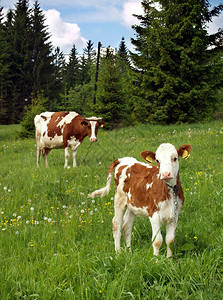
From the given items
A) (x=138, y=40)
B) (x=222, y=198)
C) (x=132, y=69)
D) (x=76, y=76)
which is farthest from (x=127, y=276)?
(x=76, y=76)

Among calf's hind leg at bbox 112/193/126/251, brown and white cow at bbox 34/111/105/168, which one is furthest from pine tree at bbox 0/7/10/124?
calf's hind leg at bbox 112/193/126/251

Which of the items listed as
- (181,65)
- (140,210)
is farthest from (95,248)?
(181,65)

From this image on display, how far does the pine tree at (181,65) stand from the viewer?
1950cm

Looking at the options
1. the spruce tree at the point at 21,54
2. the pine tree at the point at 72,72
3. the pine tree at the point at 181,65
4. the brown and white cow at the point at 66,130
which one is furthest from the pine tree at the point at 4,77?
the brown and white cow at the point at 66,130

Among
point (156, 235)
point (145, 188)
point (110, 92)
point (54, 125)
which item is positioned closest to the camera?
point (156, 235)

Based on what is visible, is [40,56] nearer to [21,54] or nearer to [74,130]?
[21,54]

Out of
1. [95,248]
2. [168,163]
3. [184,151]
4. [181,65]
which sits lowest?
[95,248]

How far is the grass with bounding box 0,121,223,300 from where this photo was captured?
9.41 ft

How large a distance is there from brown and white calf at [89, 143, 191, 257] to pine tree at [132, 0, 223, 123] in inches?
626

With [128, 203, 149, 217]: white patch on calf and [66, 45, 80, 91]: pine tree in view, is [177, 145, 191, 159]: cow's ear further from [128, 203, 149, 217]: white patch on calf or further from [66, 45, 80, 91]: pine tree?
[66, 45, 80, 91]: pine tree

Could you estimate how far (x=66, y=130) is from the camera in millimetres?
10633

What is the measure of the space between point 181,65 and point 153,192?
1731 centimetres

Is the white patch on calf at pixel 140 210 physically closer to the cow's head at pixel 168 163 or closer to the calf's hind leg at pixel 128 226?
the calf's hind leg at pixel 128 226

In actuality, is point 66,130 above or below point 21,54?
below
